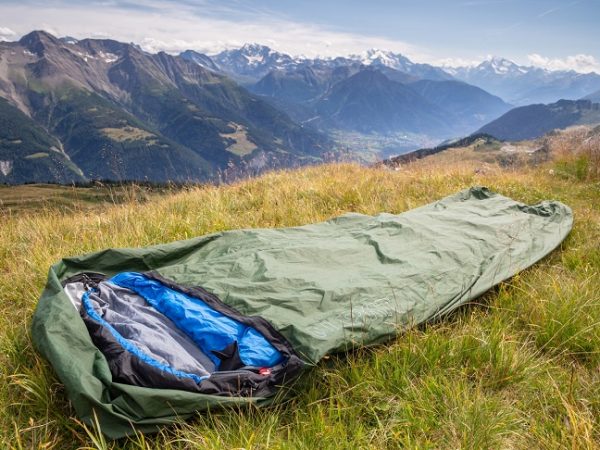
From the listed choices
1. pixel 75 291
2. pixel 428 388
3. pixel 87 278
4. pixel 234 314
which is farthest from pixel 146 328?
pixel 428 388

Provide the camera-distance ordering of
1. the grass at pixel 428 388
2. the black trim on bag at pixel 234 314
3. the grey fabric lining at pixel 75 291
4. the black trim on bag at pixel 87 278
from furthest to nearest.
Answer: the black trim on bag at pixel 87 278 → the grey fabric lining at pixel 75 291 → the black trim on bag at pixel 234 314 → the grass at pixel 428 388

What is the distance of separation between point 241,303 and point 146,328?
2.48 feet

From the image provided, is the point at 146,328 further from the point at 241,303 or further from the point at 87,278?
the point at 87,278

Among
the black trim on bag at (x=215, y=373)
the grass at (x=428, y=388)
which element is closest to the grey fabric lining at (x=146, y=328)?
the black trim on bag at (x=215, y=373)

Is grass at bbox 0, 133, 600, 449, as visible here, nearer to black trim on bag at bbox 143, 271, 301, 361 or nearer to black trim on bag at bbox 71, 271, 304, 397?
black trim on bag at bbox 71, 271, 304, 397

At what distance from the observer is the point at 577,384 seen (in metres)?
2.77

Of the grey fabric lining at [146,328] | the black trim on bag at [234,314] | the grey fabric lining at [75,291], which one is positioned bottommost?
the grey fabric lining at [146,328]

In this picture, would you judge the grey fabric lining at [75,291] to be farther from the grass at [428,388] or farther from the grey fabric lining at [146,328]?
the grass at [428,388]

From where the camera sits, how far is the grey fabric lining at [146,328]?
295 cm

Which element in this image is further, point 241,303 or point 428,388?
point 241,303

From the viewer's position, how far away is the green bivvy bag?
2529mm

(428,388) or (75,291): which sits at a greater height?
(428,388)

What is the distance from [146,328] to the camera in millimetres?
3197

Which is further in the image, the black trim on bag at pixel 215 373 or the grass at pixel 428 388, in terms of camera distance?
the black trim on bag at pixel 215 373
